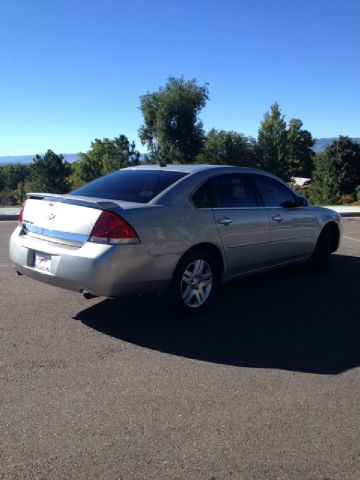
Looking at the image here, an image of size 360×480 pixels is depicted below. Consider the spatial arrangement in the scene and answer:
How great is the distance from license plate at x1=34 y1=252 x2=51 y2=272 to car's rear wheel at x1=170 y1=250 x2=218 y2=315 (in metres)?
1.19

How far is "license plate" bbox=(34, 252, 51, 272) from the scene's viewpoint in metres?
4.34

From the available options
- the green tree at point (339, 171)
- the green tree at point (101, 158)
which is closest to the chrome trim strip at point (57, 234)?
the green tree at point (339, 171)

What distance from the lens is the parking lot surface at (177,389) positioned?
248 centimetres

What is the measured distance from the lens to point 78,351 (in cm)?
386

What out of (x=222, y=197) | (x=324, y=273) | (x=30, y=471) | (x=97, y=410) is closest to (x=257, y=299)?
(x=222, y=197)

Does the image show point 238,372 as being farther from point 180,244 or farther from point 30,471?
point 30,471

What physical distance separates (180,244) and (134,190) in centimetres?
81

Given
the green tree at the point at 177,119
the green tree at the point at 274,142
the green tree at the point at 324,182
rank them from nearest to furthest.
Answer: the green tree at the point at 324,182, the green tree at the point at 177,119, the green tree at the point at 274,142

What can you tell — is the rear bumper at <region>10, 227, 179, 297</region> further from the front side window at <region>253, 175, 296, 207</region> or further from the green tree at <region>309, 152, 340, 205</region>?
the green tree at <region>309, 152, 340, 205</region>

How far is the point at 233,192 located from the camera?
541cm

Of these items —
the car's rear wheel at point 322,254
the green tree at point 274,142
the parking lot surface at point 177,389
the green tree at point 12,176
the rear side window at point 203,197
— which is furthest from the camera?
the green tree at point 12,176

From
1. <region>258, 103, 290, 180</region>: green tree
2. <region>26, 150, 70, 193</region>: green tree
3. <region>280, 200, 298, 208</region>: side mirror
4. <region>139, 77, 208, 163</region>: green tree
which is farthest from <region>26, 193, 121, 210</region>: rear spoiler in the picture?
<region>26, 150, 70, 193</region>: green tree

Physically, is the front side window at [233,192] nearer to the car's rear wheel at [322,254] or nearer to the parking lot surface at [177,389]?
the parking lot surface at [177,389]

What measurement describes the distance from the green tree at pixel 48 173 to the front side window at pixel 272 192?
96.5 metres
